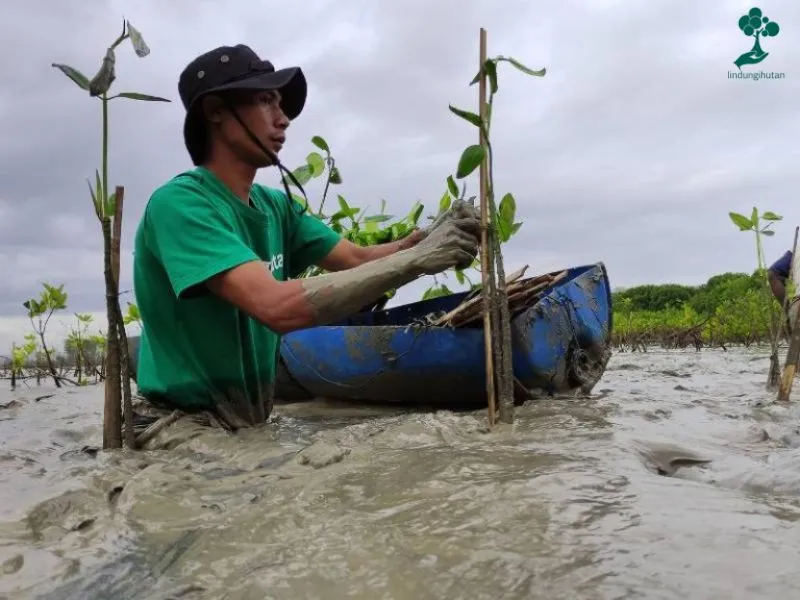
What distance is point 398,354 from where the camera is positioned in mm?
3062

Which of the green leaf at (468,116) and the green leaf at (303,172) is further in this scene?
the green leaf at (303,172)

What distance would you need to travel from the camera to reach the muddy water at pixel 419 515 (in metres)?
0.99

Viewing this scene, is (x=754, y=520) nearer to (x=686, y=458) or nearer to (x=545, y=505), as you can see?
(x=545, y=505)

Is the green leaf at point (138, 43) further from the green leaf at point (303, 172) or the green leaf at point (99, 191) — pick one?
the green leaf at point (303, 172)

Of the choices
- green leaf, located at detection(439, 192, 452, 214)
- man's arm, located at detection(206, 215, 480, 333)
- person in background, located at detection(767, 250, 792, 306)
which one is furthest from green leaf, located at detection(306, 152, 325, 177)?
person in background, located at detection(767, 250, 792, 306)

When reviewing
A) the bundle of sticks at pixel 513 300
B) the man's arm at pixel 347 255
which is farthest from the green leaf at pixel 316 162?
the bundle of sticks at pixel 513 300

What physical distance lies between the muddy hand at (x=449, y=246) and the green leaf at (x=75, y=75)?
4.14 ft

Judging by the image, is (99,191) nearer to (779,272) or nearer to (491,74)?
(491,74)

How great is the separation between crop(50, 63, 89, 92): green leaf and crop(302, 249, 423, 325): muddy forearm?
1.04 metres

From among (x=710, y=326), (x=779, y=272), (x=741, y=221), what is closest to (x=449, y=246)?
(x=741, y=221)

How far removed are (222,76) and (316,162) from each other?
229 cm

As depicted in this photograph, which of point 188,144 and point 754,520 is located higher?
point 188,144

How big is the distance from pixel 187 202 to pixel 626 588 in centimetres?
179

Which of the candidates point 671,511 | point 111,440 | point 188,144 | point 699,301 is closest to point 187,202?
point 188,144
